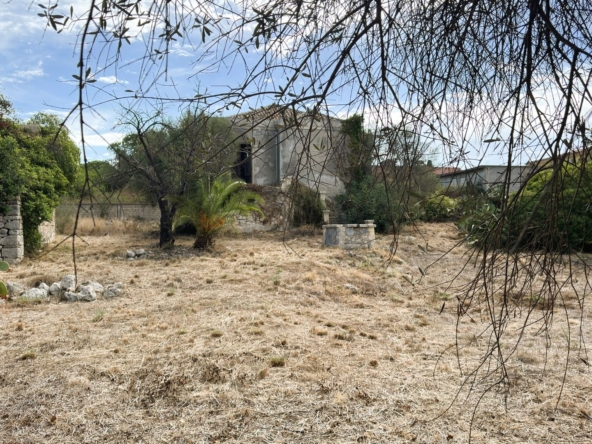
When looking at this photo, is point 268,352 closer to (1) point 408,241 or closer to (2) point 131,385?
(2) point 131,385

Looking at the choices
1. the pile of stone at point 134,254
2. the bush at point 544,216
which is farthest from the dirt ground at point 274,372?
the pile of stone at point 134,254

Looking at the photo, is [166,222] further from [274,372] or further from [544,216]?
[544,216]

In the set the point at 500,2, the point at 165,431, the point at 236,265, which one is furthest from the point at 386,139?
the point at 236,265

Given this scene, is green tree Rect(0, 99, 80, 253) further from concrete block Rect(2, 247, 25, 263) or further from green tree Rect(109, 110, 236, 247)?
green tree Rect(109, 110, 236, 247)

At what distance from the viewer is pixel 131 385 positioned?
3902mm

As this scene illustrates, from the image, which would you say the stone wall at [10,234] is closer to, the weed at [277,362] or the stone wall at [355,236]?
the stone wall at [355,236]

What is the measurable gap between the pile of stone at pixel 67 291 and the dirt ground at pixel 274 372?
0.23m

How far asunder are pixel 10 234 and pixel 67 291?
377 cm

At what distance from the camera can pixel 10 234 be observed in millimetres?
9906

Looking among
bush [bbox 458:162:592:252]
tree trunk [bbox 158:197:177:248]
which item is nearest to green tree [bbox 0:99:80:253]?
tree trunk [bbox 158:197:177:248]

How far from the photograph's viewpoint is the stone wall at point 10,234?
986cm

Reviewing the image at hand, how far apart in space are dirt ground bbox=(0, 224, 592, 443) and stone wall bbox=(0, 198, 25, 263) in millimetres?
3705

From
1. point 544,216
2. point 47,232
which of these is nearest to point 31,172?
point 47,232

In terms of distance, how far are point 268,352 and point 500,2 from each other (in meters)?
3.41
